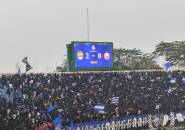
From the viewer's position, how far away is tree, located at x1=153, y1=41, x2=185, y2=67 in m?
72.8

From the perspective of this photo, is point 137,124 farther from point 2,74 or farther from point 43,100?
point 2,74

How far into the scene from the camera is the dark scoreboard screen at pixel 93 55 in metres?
33.8

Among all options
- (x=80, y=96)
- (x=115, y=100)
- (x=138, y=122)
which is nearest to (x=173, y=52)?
(x=138, y=122)

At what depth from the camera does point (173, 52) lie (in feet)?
247

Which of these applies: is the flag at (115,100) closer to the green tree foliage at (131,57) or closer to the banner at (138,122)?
the banner at (138,122)

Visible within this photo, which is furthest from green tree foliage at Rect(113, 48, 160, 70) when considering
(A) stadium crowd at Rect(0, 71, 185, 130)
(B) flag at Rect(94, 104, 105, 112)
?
(B) flag at Rect(94, 104, 105, 112)

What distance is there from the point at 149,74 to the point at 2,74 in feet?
41.8

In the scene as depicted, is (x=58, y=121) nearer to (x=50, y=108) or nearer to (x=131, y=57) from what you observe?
(x=50, y=108)

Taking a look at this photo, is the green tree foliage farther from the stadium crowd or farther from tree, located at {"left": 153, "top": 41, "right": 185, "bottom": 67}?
the stadium crowd

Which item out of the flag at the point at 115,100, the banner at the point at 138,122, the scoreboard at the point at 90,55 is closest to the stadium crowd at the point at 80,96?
the flag at the point at 115,100

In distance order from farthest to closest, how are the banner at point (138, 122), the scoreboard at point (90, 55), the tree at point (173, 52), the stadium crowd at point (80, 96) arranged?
1. the tree at point (173, 52)
2. the scoreboard at point (90, 55)
3. the banner at point (138, 122)
4. the stadium crowd at point (80, 96)

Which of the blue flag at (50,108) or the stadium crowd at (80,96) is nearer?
the stadium crowd at (80,96)

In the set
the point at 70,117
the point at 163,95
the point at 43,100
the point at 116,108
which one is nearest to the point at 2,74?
the point at 43,100

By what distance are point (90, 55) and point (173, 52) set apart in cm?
4257
